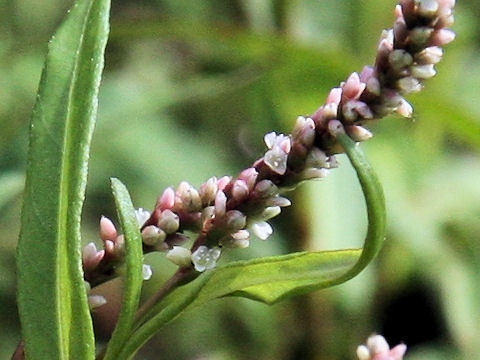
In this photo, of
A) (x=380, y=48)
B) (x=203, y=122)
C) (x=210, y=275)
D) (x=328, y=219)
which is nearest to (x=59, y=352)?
(x=210, y=275)

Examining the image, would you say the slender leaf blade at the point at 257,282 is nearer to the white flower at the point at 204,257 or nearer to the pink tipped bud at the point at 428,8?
the white flower at the point at 204,257

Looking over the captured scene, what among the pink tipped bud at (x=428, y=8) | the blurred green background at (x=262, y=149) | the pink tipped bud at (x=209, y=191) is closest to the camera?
the pink tipped bud at (x=428, y=8)

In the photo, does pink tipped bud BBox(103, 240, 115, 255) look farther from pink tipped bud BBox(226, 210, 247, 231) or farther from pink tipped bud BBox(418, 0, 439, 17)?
pink tipped bud BBox(418, 0, 439, 17)

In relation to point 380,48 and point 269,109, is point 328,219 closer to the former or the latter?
point 269,109

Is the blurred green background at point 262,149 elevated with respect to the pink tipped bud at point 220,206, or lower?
lower

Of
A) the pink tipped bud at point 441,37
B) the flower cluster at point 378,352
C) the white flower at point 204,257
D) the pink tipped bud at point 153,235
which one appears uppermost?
the pink tipped bud at point 441,37

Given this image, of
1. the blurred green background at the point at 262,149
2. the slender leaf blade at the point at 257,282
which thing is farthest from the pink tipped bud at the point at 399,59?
the blurred green background at the point at 262,149
